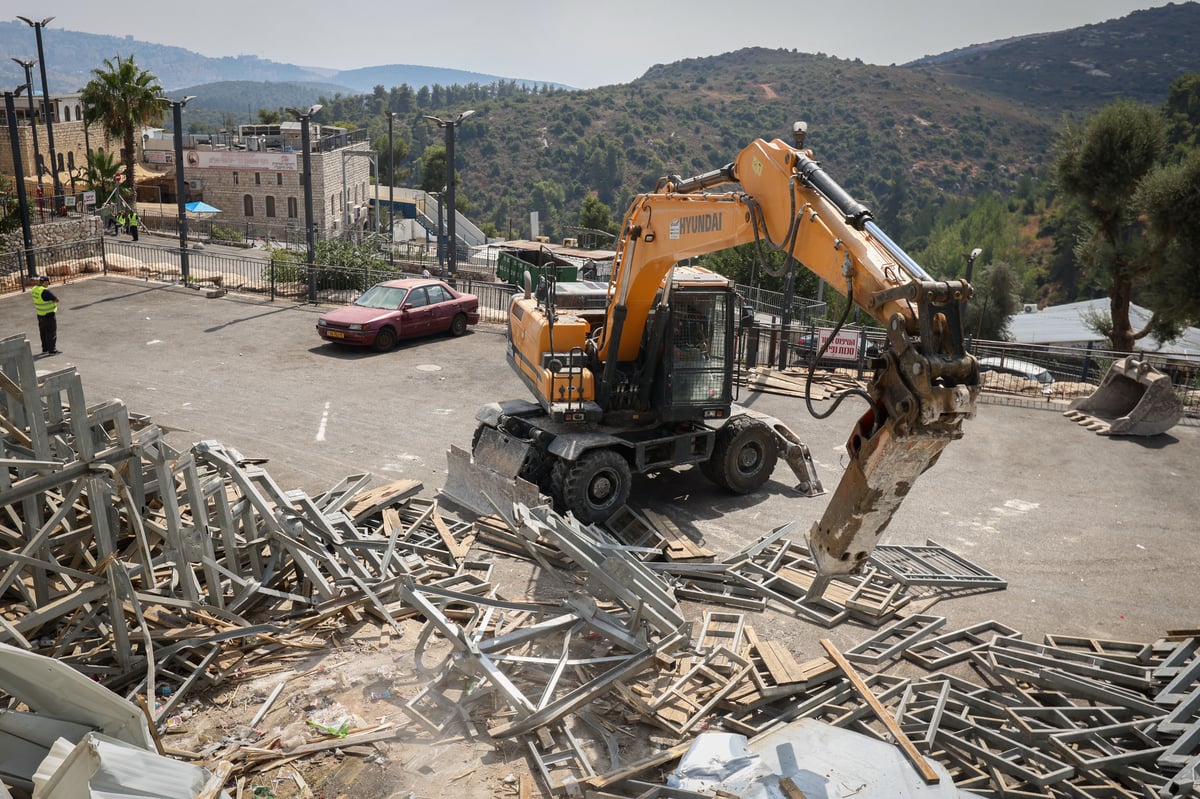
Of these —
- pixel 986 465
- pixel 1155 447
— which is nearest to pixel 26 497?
pixel 986 465

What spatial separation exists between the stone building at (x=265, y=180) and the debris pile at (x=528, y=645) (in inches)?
1970

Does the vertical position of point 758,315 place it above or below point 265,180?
below

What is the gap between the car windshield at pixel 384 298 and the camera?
70.1 feet

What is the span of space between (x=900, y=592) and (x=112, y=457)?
825cm

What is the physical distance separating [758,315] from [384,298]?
1423cm

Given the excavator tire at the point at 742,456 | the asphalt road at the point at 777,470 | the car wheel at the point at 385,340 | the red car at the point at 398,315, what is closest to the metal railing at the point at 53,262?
the asphalt road at the point at 777,470

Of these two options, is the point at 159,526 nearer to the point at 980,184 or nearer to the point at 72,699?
the point at 72,699

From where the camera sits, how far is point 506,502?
11680 mm

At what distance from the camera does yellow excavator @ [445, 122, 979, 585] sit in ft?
28.2

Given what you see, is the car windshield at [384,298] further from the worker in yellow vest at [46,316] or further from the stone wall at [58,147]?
the stone wall at [58,147]

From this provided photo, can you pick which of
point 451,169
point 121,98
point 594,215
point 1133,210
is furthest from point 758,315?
point 594,215

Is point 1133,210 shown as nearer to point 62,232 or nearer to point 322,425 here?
point 322,425

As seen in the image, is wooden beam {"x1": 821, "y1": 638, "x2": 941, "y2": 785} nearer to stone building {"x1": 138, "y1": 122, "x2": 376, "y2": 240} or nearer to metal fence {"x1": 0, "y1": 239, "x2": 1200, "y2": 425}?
metal fence {"x1": 0, "y1": 239, "x2": 1200, "y2": 425}

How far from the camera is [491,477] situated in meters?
12.0
